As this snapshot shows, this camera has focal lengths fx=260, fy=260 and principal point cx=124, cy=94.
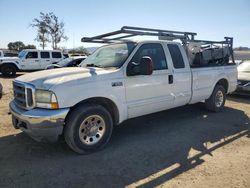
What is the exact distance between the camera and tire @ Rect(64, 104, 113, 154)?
4055 millimetres

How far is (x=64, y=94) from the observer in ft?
12.7

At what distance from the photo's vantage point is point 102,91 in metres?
4.27

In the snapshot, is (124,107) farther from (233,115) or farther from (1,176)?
(233,115)

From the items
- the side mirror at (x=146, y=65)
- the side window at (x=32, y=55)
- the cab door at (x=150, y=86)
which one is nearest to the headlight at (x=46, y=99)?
the cab door at (x=150, y=86)

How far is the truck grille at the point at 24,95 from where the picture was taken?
4000 millimetres

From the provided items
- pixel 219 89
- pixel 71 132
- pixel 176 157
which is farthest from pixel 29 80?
pixel 219 89

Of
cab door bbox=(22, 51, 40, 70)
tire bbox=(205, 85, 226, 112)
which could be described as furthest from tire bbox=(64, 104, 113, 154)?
cab door bbox=(22, 51, 40, 70)

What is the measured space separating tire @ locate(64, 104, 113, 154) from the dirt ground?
161 millimetres

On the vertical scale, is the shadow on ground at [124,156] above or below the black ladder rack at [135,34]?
below

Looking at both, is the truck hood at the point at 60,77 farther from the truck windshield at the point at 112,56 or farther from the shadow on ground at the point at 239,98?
the shadow on ground at the point at 239,98

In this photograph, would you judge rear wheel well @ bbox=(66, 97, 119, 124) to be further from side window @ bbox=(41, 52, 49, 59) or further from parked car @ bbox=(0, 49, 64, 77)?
side window @ bbox=(41, 52, 49, 59)

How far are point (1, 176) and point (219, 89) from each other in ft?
18.7

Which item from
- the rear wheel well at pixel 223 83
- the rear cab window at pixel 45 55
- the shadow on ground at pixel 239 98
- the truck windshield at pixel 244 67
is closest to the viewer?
the rear wheel well at pixel 223 83

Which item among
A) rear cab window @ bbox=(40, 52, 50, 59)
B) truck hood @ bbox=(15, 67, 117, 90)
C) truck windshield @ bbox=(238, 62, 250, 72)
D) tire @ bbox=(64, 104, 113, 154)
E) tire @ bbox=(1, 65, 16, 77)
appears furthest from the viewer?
rear cab window @ bbox=(40, 52, 50, 59)
